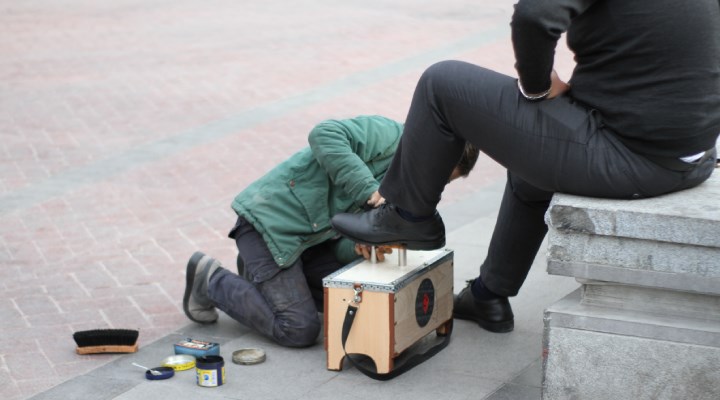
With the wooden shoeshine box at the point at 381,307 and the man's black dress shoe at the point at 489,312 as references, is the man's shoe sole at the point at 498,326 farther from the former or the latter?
the wooden shoeshine box at the point at 381,307

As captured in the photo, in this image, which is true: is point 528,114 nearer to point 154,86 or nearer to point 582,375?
point 582,375

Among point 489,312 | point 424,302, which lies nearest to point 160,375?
point 424,302

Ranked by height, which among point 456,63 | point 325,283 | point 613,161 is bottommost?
point 325,283

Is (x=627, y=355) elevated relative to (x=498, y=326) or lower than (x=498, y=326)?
elevated

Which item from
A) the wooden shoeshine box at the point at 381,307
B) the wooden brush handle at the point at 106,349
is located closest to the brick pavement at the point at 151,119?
the wooden brush handle at the point at 106,349

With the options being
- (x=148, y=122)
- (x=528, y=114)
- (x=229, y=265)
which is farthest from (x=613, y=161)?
(x=148, y=122)

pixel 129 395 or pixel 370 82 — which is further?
pixel 370 82

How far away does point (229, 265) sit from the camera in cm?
580

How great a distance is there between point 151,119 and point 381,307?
575 cm

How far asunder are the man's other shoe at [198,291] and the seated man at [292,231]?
0.26 feet

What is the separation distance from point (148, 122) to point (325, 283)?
5504 mm

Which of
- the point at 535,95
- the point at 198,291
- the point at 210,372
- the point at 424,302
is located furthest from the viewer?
the point at 198,291

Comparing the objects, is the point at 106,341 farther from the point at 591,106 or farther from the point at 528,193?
the point at 591,106

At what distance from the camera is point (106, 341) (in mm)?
4535
